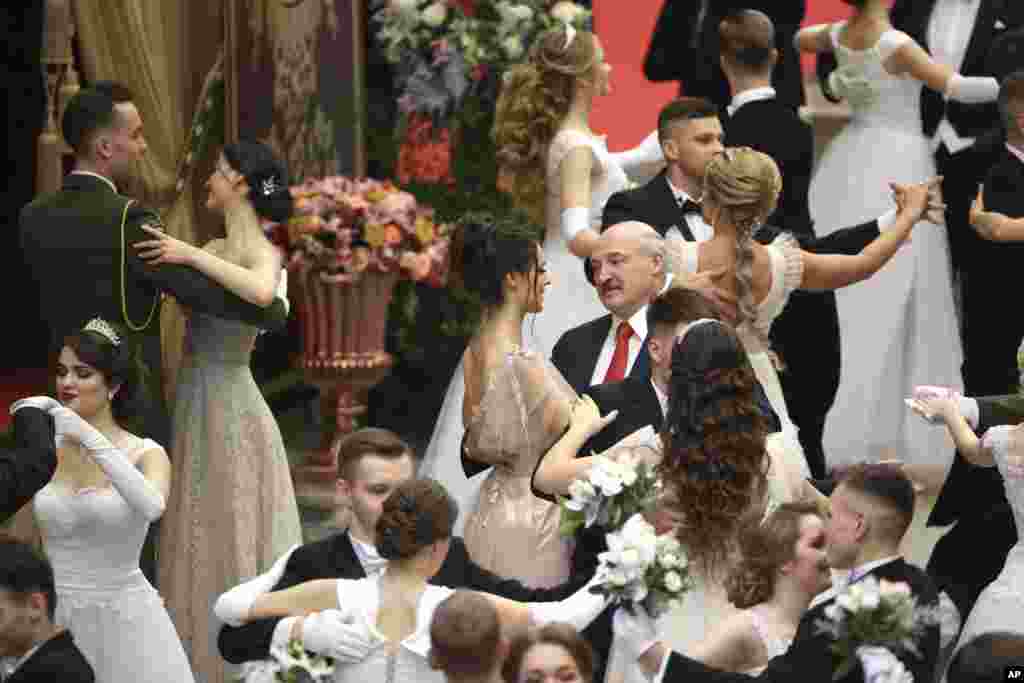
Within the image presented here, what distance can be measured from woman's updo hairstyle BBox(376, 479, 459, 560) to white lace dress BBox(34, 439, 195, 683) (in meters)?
1.29

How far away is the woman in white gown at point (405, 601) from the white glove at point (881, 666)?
25.4 inches

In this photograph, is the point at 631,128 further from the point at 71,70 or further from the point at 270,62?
the point at 71,70

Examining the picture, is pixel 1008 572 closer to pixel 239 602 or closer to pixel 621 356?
pixel 621 356

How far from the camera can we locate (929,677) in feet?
14.4

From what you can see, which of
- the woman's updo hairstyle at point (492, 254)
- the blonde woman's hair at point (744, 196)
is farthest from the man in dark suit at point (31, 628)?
the blonde woman's hair at point (744, 196)

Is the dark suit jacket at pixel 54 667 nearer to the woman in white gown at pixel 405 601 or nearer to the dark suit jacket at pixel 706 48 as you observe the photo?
the woman in white gown at pixel 405 601

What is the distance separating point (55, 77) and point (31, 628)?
3.25m

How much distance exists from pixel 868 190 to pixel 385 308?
1.89 metres

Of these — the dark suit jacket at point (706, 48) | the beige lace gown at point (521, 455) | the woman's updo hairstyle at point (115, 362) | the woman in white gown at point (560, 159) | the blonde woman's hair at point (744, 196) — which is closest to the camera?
the beige lace gown at point (521, 455)

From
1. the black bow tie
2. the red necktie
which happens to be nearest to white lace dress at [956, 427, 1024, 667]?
the red necktie

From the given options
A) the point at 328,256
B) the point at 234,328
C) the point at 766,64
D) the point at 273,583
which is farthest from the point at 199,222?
the point at 273,583

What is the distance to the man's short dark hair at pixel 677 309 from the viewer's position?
5.29 metres

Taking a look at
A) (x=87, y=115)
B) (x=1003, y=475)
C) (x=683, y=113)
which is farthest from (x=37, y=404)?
(x=683, y=113)

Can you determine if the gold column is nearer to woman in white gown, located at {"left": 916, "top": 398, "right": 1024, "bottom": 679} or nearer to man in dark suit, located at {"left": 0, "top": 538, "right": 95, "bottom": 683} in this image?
man in dark suit, located at {"left": 0, "top": 538, "right": 95, "bottom": 683}
